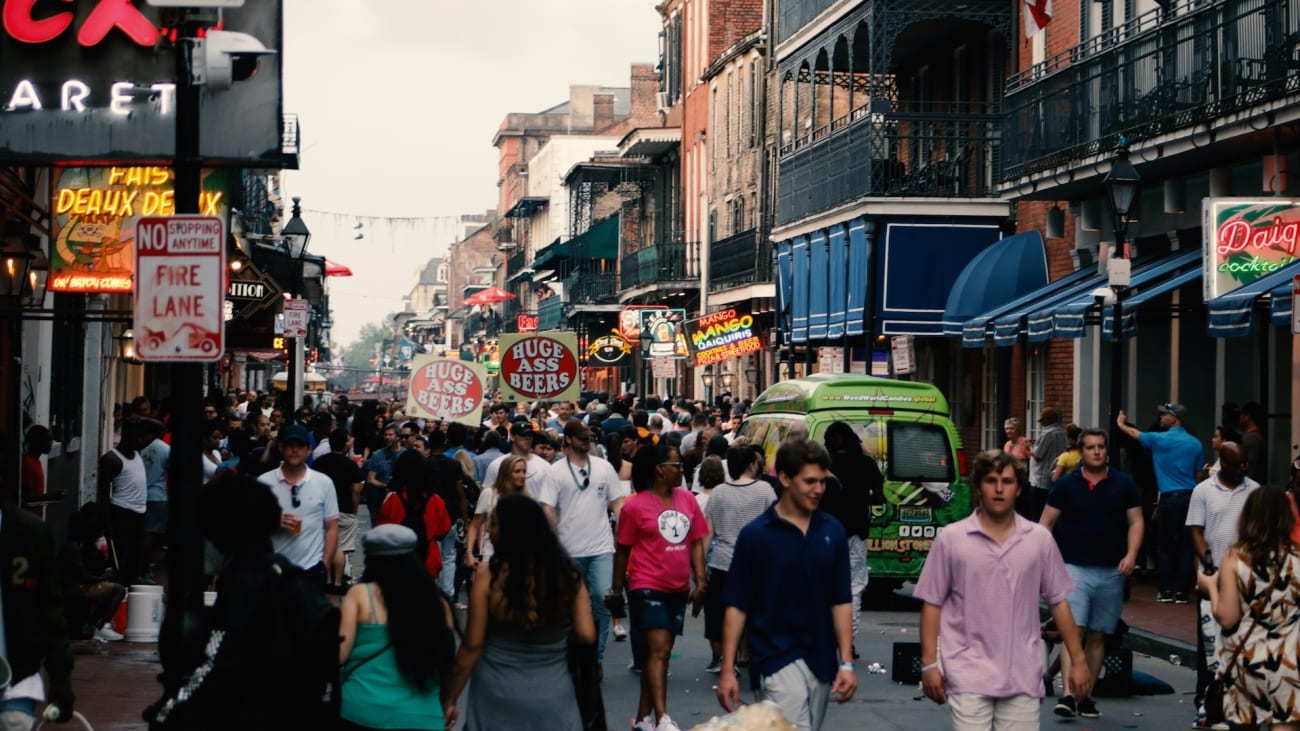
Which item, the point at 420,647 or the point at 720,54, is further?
the point at 720,54

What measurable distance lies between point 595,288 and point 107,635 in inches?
2041

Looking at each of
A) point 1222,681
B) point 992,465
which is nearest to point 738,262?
point 1222,681

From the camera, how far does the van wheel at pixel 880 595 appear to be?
1903 cm

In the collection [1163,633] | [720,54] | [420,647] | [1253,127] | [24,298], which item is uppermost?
[720,54]

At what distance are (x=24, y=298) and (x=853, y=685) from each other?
12.9m

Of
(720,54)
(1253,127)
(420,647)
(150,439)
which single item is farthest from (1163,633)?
(720,54)

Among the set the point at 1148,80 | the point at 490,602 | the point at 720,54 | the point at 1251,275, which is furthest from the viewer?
the point at 720,54

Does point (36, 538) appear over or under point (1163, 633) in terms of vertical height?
over

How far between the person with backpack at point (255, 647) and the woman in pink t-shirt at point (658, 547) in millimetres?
5115

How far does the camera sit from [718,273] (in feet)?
159

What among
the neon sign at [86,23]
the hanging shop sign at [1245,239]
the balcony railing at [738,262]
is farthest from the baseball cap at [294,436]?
the balcony railing at [738,262]

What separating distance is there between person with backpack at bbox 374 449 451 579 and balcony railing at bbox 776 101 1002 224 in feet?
46.7

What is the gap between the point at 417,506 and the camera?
15227mm

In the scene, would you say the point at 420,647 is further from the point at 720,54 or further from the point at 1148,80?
the point at 720,54
